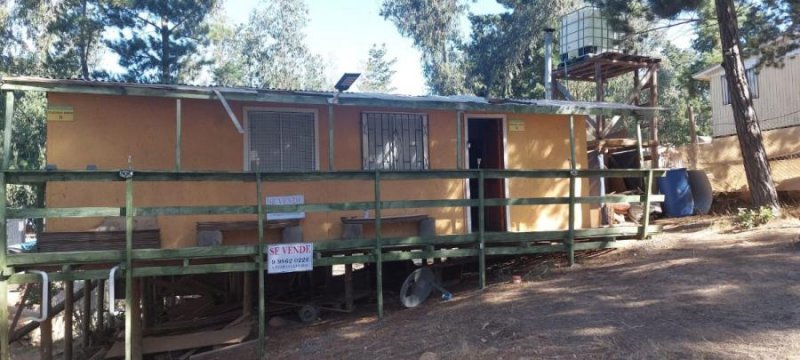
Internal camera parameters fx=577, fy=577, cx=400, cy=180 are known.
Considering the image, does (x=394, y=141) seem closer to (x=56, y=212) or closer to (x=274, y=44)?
(x=56, y=212)

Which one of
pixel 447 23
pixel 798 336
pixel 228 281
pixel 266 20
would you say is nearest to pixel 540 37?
pixel 447 23

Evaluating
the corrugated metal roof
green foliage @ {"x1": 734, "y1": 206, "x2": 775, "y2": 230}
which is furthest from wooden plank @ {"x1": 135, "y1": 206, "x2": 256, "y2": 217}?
green foliage @ {"x1": 734, "y1": 206, "x2": 775, "y2": 230}

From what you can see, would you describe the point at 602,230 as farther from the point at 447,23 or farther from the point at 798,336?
the point at 447,23

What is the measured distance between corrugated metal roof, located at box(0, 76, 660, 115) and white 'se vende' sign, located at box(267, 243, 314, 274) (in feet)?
6.24

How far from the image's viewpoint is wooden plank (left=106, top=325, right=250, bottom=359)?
7.74 metres

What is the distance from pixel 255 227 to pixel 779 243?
746 centimetres

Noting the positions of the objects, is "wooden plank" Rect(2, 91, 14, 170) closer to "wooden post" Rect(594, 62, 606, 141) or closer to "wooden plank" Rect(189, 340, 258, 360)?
"wooden plank" Rect(189, 340, 258, 360)

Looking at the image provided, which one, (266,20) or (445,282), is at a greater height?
(266,20)

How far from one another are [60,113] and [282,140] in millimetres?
2920

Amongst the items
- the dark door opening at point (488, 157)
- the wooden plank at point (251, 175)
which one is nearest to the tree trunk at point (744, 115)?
the wooden plank at point (251, 175)

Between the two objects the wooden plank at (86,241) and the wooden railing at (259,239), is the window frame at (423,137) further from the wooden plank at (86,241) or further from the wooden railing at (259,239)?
the wooden plank at (86,241)

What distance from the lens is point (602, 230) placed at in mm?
9062

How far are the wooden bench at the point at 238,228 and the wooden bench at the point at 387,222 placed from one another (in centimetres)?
69

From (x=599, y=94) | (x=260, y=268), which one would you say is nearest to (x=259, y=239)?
(x=260, y=268)
